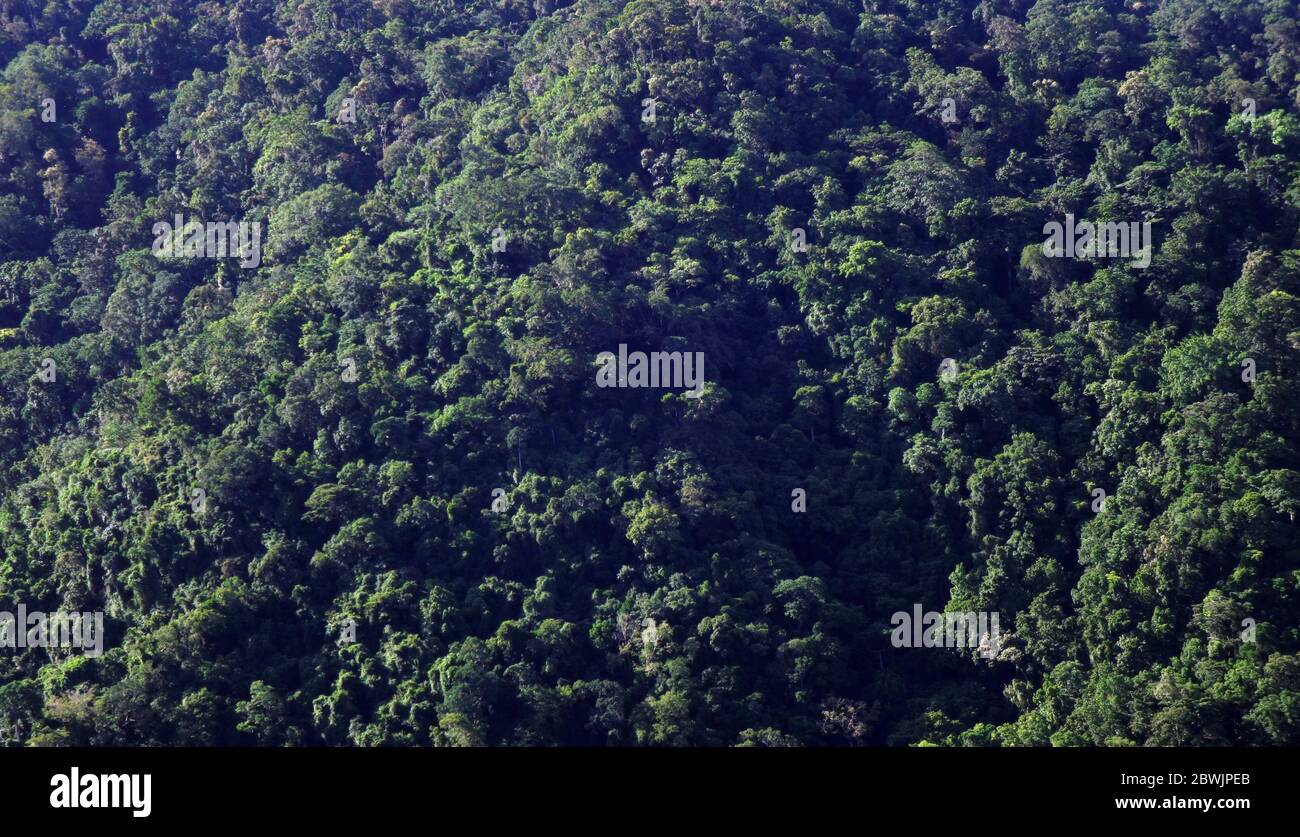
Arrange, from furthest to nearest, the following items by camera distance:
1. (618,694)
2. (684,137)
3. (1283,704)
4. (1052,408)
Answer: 1. (684,137)
2. (1052,408)
3. (618,694)
4. (1283,704)

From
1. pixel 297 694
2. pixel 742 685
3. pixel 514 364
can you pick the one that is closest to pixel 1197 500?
pixel 742 685

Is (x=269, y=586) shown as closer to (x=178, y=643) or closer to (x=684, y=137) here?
(x=178, y=643)

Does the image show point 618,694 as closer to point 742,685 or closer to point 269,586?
point 742,685

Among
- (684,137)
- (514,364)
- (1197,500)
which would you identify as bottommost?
(1197,500)

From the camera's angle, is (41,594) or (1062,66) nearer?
(41,594)

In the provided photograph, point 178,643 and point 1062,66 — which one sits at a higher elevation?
point 1062,66

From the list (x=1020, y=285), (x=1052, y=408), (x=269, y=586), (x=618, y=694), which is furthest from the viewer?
(x=1020, y=285)
